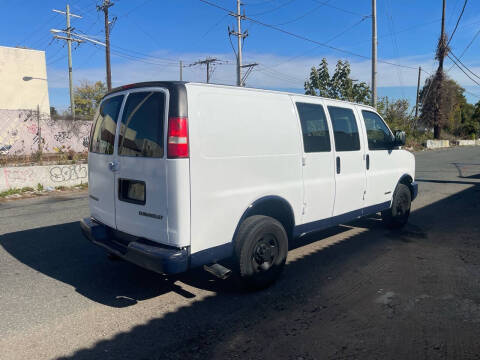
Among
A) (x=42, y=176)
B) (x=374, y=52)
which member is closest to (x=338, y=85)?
(x=374, y=52)

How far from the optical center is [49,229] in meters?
6.88

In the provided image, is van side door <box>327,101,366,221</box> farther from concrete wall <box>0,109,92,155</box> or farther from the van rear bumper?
concrete wall <box>0,109,92,155</box>

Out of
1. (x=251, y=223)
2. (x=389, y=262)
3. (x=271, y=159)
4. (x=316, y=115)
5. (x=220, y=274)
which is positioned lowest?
(x=389, y=262)

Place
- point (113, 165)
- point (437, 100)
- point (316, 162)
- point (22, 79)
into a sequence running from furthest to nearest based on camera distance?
point (437, 100) < point (22, 79) < point (316, 162) < point (113, 165)

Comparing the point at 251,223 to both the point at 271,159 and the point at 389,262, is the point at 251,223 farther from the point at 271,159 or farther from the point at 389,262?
the point at 389,262

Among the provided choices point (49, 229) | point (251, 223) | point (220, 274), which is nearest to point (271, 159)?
point (251, 223)

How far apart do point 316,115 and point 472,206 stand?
20.7ft

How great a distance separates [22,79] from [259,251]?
3318 centimetres

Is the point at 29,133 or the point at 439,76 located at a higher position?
the point at 439,76

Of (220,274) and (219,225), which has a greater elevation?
(219,225)

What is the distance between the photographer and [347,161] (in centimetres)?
524

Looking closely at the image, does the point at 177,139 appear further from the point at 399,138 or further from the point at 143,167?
the point at 399,138

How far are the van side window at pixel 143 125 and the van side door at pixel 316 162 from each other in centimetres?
179

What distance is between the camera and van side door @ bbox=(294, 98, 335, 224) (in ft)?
15.2
